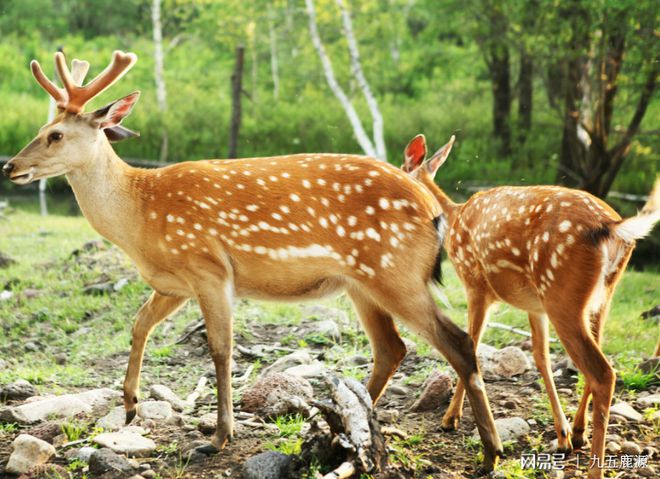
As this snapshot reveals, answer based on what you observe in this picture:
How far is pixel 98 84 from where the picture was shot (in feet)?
15.6

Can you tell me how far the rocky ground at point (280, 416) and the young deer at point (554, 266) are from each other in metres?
→ 0.29

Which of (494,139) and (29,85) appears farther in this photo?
(29,85)

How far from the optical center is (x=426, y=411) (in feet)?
16.5

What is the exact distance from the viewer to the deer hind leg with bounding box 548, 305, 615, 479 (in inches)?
154

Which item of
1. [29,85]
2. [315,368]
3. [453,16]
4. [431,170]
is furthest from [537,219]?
[29,85]

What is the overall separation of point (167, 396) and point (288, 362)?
90 centimetres

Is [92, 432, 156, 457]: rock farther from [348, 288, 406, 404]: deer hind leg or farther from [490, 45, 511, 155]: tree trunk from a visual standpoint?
[490, 45, 511, 155]: tree trunk

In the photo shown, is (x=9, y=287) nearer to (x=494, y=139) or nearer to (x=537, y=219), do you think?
(x=537, y=219)

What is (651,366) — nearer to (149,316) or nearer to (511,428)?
(511,428)

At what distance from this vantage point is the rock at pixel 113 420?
4.69m

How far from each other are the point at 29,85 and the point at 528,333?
70.0ft

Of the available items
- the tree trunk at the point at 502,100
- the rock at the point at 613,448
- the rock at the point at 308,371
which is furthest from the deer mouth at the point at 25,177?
the tree trunk at the point at 502,100

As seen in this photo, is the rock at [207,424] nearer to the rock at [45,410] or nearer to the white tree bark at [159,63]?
the rock at [45,410]

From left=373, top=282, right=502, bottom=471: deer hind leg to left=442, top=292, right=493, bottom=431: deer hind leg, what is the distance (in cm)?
44
